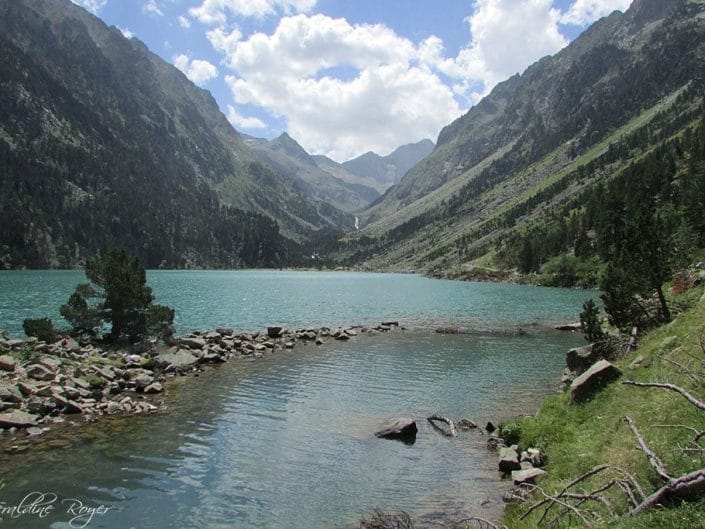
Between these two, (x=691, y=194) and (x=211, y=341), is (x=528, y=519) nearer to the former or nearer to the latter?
(x=211, y=341)

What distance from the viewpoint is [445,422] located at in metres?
25.5

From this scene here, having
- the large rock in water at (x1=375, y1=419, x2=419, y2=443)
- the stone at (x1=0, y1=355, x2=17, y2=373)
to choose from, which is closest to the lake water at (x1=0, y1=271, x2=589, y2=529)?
the large rock in water at (x1=375, y1=419, x2=419, y2=443)

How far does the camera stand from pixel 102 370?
106 ft

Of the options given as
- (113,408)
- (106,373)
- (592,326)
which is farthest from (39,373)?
(592,326)

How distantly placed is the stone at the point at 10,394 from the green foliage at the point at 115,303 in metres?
18.0

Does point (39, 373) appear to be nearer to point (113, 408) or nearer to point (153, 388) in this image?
A: point (153, 388)

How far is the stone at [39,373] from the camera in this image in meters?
29.0

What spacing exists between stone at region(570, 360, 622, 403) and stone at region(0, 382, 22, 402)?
92.6 ft

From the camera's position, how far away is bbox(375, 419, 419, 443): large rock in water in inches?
912

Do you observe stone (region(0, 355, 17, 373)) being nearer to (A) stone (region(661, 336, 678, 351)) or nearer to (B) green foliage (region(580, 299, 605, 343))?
(A) stone (region(661, 336, 678, 351))

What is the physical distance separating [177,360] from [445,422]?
23.1m

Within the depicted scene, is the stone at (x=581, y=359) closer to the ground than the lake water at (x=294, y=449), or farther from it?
farther from it
